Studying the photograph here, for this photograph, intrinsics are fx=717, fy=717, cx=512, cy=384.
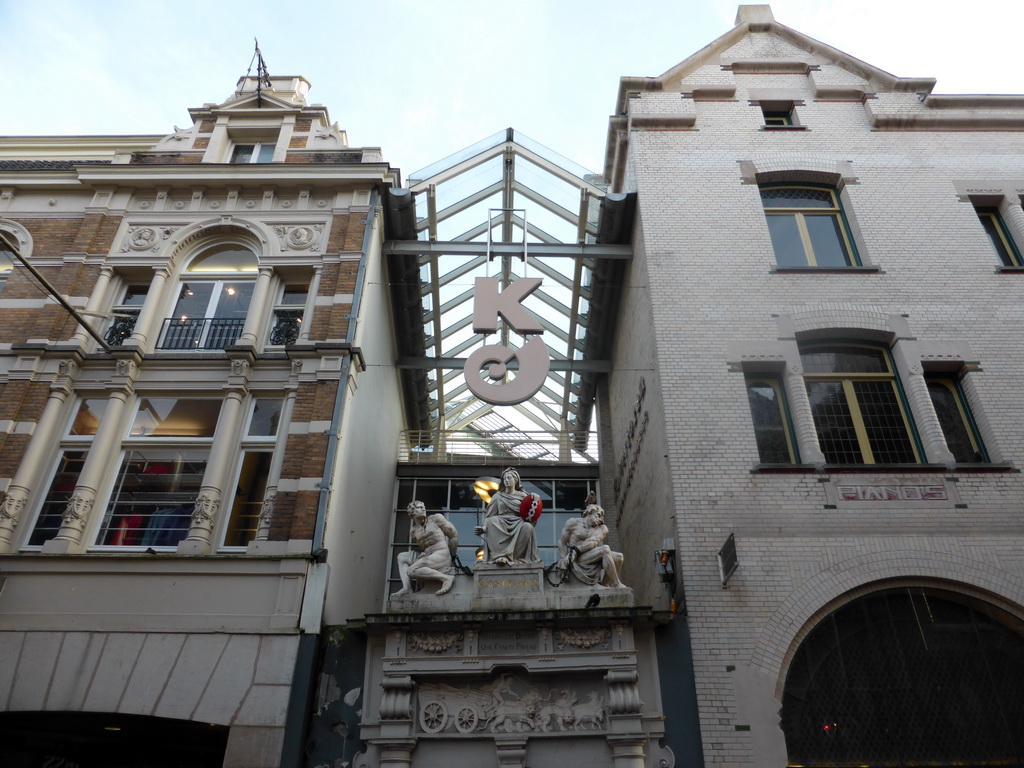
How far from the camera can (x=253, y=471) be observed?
40.1ft

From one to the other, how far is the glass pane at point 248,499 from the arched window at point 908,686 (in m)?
8.48

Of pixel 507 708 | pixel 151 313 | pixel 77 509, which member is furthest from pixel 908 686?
pixel 151 313

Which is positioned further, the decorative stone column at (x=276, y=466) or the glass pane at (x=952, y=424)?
the glass pane at (x=952, y=424)

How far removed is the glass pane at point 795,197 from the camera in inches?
584

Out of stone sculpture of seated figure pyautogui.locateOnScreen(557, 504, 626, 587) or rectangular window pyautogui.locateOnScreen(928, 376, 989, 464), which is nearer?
stone sculpture of seated figure pyautogui.locateOnScreen(557, 504, 626, 587)

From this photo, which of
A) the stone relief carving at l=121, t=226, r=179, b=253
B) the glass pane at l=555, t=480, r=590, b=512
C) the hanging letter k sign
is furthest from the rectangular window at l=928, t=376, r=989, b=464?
the stone relief carving at l=121, t=226, r=179, b=253

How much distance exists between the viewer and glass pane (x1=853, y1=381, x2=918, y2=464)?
463 inches

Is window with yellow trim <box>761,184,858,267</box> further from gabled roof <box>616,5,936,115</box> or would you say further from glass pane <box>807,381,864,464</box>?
gabled roof <box>616,5,936,115</box>

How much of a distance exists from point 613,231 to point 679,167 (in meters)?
1.99

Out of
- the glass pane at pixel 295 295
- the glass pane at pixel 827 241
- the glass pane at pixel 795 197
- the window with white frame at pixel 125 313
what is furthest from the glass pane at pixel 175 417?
the glass pane at pixel 827 241

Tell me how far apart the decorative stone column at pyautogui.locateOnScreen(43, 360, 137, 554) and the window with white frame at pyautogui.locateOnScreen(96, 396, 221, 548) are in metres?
0.26

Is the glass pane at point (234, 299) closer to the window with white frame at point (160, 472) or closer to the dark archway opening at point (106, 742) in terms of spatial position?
the window with white frame at point (160, 472)

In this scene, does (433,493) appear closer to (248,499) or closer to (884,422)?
(248,499)

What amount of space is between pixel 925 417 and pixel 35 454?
14.7m
